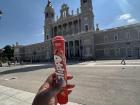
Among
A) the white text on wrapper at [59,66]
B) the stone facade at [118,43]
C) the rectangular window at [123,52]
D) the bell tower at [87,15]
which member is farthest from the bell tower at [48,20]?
the white text on wrapper at [59,66]

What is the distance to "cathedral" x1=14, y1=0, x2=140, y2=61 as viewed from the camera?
5428 centimetres

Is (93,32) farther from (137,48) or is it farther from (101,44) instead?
(137,48)

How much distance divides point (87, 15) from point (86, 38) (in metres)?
8.65

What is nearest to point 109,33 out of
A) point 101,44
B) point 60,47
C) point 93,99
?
point 101,44

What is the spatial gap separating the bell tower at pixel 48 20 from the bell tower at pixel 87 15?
19.2 metres

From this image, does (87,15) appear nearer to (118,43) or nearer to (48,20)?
(118,43)

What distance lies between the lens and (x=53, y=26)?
84250mm

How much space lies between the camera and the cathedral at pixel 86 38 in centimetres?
5428

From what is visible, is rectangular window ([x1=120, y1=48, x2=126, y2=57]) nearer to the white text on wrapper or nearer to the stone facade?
the stone facade

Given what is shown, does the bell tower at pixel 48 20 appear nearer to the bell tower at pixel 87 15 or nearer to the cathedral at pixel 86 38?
the cathedral at pixel 86 38

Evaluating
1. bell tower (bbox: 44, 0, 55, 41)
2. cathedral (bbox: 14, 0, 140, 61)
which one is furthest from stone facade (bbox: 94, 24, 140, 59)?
bell tower (bbox: 44, 0, 55, 41)

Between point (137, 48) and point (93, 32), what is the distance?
15885 millimetres

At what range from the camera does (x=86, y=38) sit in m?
63.5

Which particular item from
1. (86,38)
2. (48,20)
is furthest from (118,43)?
(48,20)
